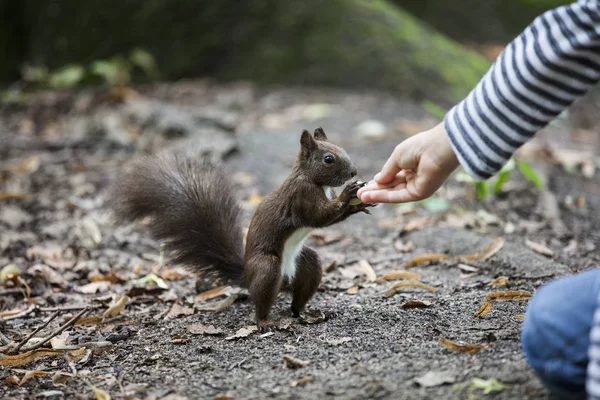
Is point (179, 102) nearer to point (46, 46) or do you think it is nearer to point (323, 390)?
point (46, 46)

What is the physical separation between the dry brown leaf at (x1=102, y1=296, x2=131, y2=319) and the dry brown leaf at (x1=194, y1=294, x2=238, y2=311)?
0.32m

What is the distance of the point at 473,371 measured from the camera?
84.3 inches

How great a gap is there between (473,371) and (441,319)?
0.58 meters

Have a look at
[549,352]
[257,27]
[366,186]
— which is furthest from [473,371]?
[257,27]

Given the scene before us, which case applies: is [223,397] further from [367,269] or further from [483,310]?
[367,269]

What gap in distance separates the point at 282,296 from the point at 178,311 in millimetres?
490

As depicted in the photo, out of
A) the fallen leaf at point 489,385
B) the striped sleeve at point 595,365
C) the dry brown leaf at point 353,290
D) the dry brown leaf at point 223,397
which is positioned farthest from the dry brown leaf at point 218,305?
the striped sleeve at point 595,365

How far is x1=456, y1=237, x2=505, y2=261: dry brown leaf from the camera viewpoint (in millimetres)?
3541

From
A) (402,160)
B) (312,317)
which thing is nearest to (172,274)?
(312,317)

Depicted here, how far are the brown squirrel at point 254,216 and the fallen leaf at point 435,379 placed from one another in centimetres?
78

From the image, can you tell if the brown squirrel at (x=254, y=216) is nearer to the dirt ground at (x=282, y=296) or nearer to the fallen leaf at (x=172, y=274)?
the dirt ground at (x=282, y=296)

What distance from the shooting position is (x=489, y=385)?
6.64 ft

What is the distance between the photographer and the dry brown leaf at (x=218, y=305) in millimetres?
3186

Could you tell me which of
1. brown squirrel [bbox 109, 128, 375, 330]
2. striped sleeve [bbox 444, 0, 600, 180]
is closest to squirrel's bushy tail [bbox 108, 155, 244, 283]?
brown squirrel [bbox 109, 128, 375, 330]
